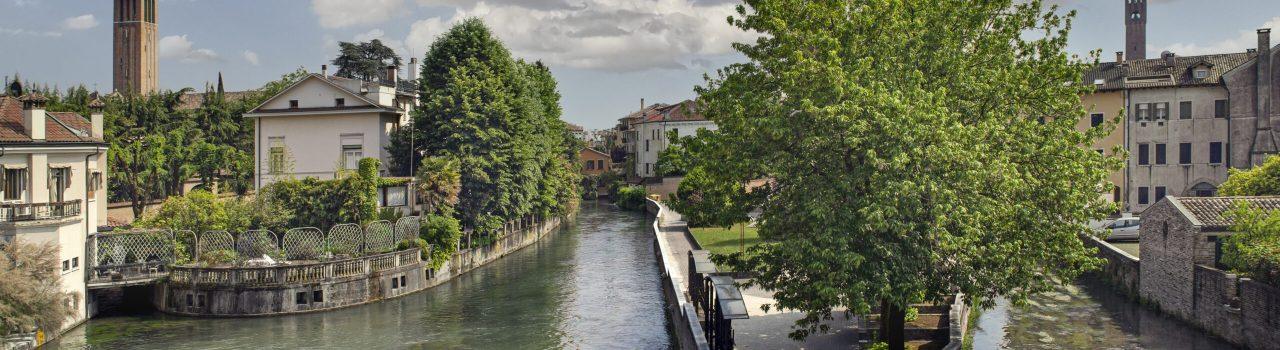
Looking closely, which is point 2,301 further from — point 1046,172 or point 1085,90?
point 1085,90

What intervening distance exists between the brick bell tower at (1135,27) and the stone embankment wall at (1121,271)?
58.5 m

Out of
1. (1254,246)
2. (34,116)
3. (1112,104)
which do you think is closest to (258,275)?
(34,116)

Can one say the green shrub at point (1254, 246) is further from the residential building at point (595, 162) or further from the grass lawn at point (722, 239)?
the residential building at point (595, 162)

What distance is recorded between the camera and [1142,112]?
50.0m

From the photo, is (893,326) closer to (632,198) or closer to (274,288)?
(274,288)

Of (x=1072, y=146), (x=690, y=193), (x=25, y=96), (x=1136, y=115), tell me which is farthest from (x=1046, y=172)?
(x=690, y=193)

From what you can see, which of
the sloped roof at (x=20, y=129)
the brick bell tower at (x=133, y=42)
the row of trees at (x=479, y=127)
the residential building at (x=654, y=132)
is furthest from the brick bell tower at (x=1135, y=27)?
the brick bell tower at (x=133, y=42)

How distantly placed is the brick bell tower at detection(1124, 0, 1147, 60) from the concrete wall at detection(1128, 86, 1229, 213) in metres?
41.1

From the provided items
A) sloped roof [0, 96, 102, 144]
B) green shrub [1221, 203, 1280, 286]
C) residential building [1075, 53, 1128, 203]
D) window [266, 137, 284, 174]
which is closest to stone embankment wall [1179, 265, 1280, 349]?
green shrub [1221, 203, 1280, 286]

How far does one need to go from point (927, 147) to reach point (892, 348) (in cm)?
542

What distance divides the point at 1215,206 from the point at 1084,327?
480cm

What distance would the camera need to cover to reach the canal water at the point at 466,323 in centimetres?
2850

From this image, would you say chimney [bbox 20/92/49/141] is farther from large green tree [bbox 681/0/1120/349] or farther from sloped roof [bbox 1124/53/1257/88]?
sloped roof [bbox 1124/53/1257/88]

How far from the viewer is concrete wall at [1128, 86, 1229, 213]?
48.5 metres
